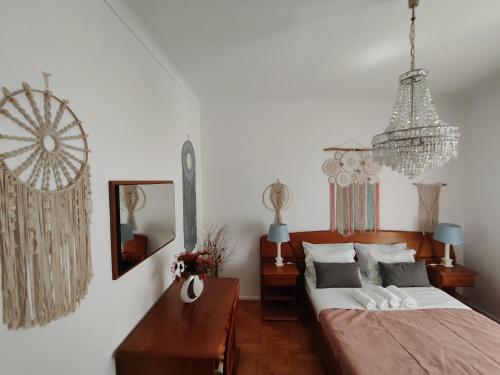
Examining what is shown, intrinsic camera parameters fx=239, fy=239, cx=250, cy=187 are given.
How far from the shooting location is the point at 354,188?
3.19m

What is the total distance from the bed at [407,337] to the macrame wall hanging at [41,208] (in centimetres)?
166

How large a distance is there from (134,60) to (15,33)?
0.84 m

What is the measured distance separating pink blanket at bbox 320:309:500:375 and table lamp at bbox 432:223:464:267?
3.10 feet

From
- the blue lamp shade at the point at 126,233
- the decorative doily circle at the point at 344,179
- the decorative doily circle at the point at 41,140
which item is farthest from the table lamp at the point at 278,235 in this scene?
the decorative doily circle at the point at 41,140

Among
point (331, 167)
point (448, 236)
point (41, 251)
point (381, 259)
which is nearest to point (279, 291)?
point (381, 259)

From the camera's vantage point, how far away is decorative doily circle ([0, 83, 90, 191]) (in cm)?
75

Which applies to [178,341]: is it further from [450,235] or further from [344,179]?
[450,235]

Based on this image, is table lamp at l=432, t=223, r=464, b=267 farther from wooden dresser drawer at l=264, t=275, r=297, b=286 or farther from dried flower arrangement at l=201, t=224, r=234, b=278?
dried flower arrangement at l=201, t=224, r=234, b=278

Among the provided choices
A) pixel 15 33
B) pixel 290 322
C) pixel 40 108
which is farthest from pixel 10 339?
pixel 290 322

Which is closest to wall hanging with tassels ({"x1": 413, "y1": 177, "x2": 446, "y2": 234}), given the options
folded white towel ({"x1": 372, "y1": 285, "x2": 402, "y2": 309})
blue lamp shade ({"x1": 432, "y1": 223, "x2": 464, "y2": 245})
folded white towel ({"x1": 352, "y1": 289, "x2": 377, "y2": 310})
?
blue lamp shade ({"x1": 432, "y1": 223, "x2": 464, "y2": 245})

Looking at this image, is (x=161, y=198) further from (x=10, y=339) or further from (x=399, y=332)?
(x=399, y=332)

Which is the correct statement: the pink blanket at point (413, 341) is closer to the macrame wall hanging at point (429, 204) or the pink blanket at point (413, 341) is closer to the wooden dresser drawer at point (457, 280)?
the wooden dresser drawer at point (457, 280)

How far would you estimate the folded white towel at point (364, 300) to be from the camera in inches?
84.9

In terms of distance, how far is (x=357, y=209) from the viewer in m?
3.19
